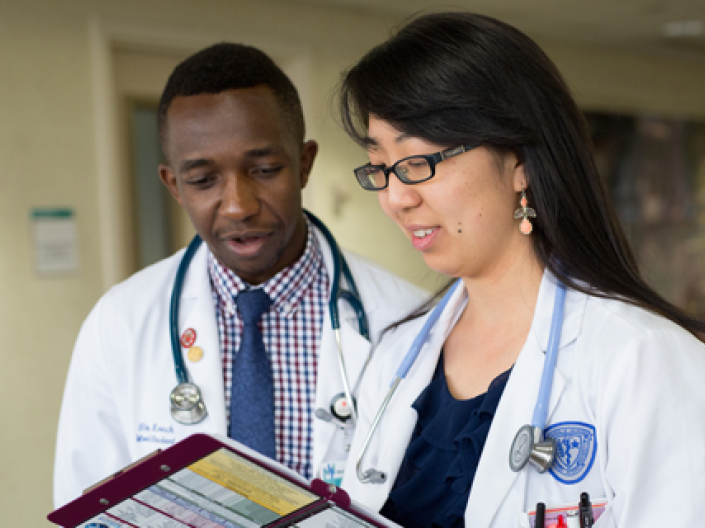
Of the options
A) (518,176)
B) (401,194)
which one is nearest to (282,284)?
(401,194)

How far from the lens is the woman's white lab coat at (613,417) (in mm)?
967

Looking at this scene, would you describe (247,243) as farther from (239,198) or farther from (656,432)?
(656,432)

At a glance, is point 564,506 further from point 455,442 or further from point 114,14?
point 114,14

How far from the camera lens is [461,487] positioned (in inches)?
45.9

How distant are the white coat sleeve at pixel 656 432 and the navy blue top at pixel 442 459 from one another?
0.73 feet

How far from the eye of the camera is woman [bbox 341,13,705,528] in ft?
3.28

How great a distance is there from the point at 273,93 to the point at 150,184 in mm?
2716

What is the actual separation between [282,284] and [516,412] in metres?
0.69

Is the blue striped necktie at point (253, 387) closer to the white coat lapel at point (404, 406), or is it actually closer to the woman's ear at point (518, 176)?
the white coat lapel at point (404, 406)

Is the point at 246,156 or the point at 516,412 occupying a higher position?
the point at 246,156

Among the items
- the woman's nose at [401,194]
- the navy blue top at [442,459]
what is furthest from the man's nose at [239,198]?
the navy blue top at [442,459]

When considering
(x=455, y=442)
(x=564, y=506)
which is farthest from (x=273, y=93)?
(x=564, y=506)

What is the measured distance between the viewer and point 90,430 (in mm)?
1646

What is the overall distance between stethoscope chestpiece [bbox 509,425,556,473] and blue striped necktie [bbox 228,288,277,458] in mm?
622
